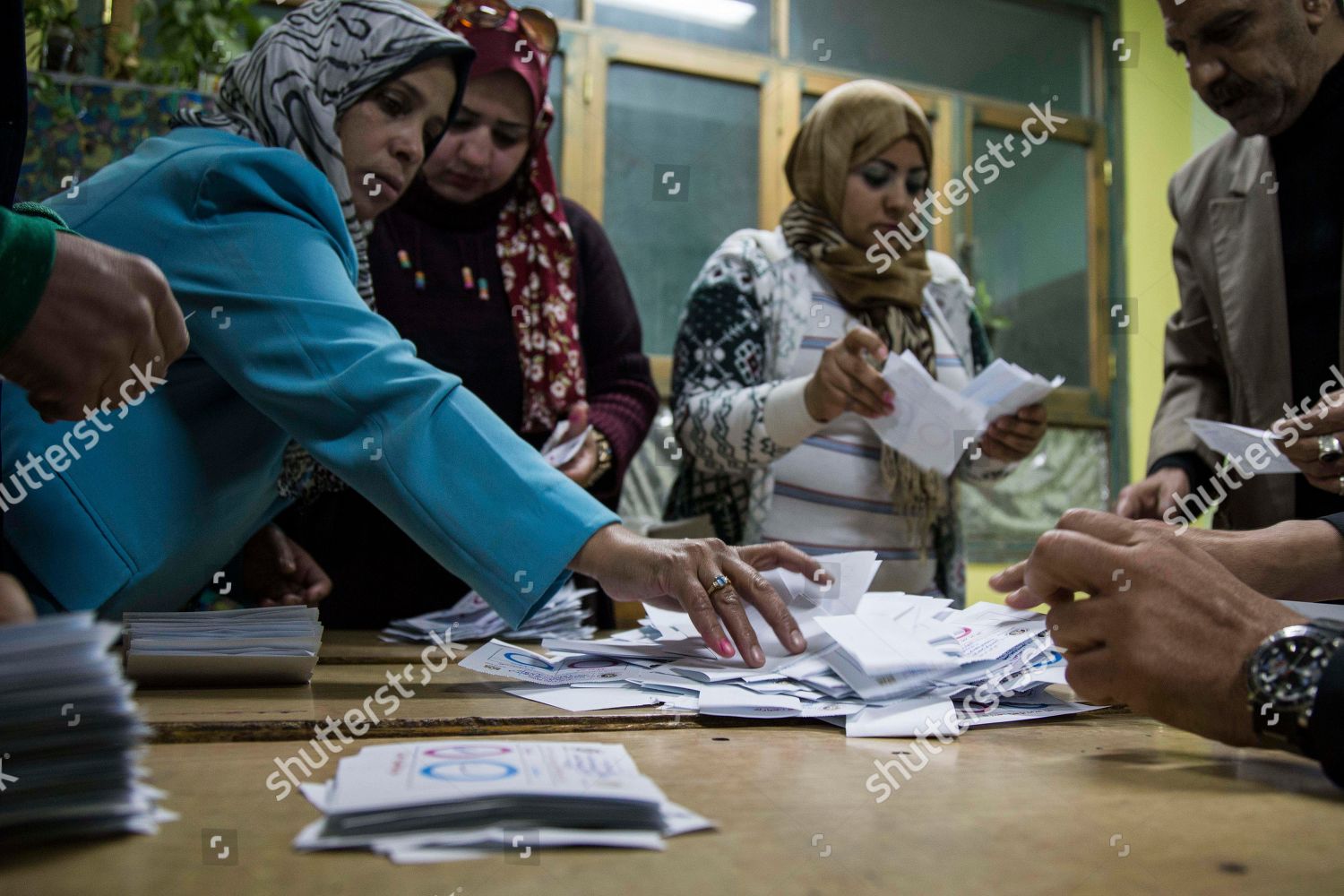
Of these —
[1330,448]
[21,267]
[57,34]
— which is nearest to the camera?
[21,267]

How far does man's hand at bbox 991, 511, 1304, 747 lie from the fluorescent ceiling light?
347cm

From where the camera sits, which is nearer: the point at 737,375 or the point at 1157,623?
the point at 1157,623

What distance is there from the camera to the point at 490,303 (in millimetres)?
1981

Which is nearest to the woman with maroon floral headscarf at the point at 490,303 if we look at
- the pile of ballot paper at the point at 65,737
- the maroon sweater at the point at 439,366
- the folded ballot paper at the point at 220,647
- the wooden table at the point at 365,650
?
the maroon sweater at the point at 439,366

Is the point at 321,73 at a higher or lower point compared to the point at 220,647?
higher

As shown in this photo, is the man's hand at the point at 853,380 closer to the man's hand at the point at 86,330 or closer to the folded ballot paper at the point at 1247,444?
the folded ballot paper at the point at 1247,444

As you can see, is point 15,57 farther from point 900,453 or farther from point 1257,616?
point 900,453

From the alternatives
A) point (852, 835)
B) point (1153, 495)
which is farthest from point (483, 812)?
point (1153, 495)

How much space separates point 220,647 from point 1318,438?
1.35 metres

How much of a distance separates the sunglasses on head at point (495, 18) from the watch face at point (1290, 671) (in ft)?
5.71

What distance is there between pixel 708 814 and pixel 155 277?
1.76 feet

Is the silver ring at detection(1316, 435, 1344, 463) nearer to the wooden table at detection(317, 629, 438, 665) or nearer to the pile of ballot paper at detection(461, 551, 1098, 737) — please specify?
the pile of ballot paper at detection(461, 551, 1098, 737)

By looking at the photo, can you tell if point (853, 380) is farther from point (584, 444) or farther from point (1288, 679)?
point (1288, 679)

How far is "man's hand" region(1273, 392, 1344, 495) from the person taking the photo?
50.2 inches
